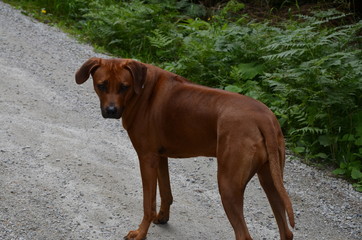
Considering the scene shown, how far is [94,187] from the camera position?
769cm

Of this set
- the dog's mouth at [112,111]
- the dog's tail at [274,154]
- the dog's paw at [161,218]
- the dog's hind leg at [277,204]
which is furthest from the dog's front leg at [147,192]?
the dog's tail at [274,154]

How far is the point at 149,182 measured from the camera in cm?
634

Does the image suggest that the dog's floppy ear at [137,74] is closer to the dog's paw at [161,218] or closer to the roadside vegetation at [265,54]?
the dog's paw at [161,218]

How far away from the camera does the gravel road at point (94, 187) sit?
269 inches

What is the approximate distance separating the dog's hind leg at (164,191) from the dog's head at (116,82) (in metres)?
0.90

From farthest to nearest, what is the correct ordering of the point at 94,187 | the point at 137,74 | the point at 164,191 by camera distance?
the point at 94,187 → the point at 164,191 → the point at 137,74

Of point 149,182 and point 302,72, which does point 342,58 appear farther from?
point 149,182

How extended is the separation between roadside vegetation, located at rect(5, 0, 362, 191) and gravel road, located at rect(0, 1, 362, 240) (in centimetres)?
64

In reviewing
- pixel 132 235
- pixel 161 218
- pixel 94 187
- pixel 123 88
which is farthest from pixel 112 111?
pixel 94 187

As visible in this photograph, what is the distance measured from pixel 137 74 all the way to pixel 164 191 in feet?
4.55

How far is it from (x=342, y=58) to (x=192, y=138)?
4141mm

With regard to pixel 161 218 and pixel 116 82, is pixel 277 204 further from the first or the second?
pixel 116 82

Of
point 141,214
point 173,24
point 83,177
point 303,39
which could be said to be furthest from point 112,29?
point 141,214

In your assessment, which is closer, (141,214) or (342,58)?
(141,214)
